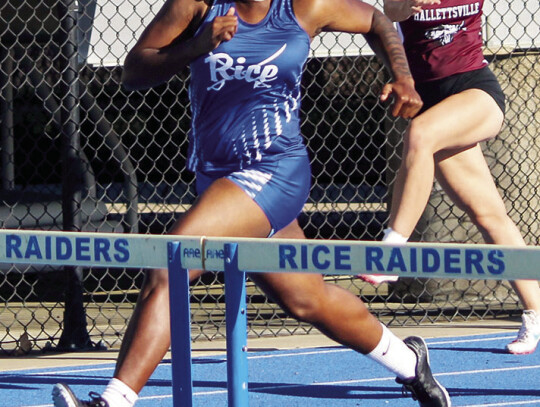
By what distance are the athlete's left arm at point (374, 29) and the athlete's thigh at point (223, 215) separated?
1.99 feet

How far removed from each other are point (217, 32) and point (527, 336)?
2815mm

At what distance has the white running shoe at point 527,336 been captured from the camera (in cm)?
571

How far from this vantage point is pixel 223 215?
152 inches

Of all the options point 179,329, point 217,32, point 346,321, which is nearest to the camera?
point 179,329

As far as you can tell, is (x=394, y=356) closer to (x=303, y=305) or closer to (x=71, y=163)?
(x=303, y=305)

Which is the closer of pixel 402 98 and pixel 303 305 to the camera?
pixel 402 98

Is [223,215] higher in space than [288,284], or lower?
higher

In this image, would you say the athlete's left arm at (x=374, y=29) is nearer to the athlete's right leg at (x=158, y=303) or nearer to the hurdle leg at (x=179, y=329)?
the athlete's right leg at (x=158, y=303)

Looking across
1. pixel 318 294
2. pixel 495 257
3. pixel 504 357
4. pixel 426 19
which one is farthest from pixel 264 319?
pixel 495 257

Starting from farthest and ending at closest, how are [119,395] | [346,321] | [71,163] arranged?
[71,163] < [346,321] < [119,395]

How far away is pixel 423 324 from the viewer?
7348 mm

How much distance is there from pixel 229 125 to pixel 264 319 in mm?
3840

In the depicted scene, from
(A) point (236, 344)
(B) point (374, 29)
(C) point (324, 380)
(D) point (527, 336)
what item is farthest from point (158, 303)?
(D) point (527, 336)

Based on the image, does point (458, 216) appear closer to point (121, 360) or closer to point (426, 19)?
point (426, 19)
